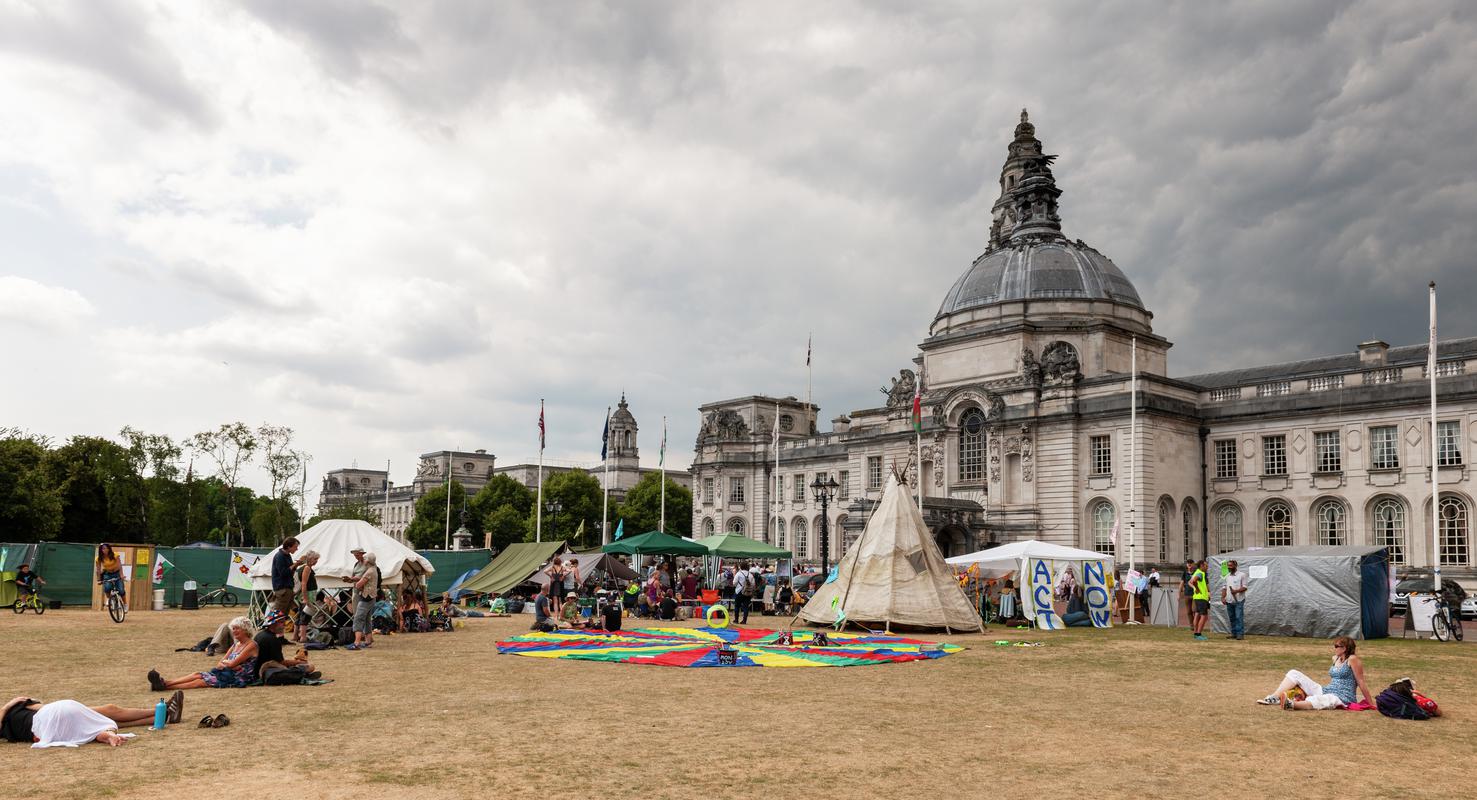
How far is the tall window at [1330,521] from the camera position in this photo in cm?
4841

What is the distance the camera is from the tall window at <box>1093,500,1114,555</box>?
51844 mm

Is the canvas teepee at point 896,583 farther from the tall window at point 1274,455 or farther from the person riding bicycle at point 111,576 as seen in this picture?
the tall window at point 1274,455

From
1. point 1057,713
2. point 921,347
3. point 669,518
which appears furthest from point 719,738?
point 669,518

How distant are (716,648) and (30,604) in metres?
21.8

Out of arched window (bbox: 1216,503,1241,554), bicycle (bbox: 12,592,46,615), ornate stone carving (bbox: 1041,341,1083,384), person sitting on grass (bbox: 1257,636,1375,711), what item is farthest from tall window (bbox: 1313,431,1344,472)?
bicycle (bbox: 12,592,46,615)

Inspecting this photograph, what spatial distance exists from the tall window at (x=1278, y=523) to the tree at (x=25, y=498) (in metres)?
53.2

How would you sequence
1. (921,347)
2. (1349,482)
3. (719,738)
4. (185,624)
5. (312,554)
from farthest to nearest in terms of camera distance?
(921,347) < (1349,482) < (185,624) < (312,554) < (719,738)

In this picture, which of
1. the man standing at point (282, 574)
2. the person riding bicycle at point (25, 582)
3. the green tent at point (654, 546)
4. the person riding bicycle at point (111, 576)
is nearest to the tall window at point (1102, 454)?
the green tent at point (654, 546)

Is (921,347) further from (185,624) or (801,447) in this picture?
(185,624)

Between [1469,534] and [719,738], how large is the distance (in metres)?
44.1

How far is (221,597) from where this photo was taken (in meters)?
36.7

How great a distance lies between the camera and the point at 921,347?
6262cm

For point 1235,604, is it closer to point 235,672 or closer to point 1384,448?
point 235,672

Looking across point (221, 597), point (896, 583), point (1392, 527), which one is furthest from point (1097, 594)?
point (221, 597)
